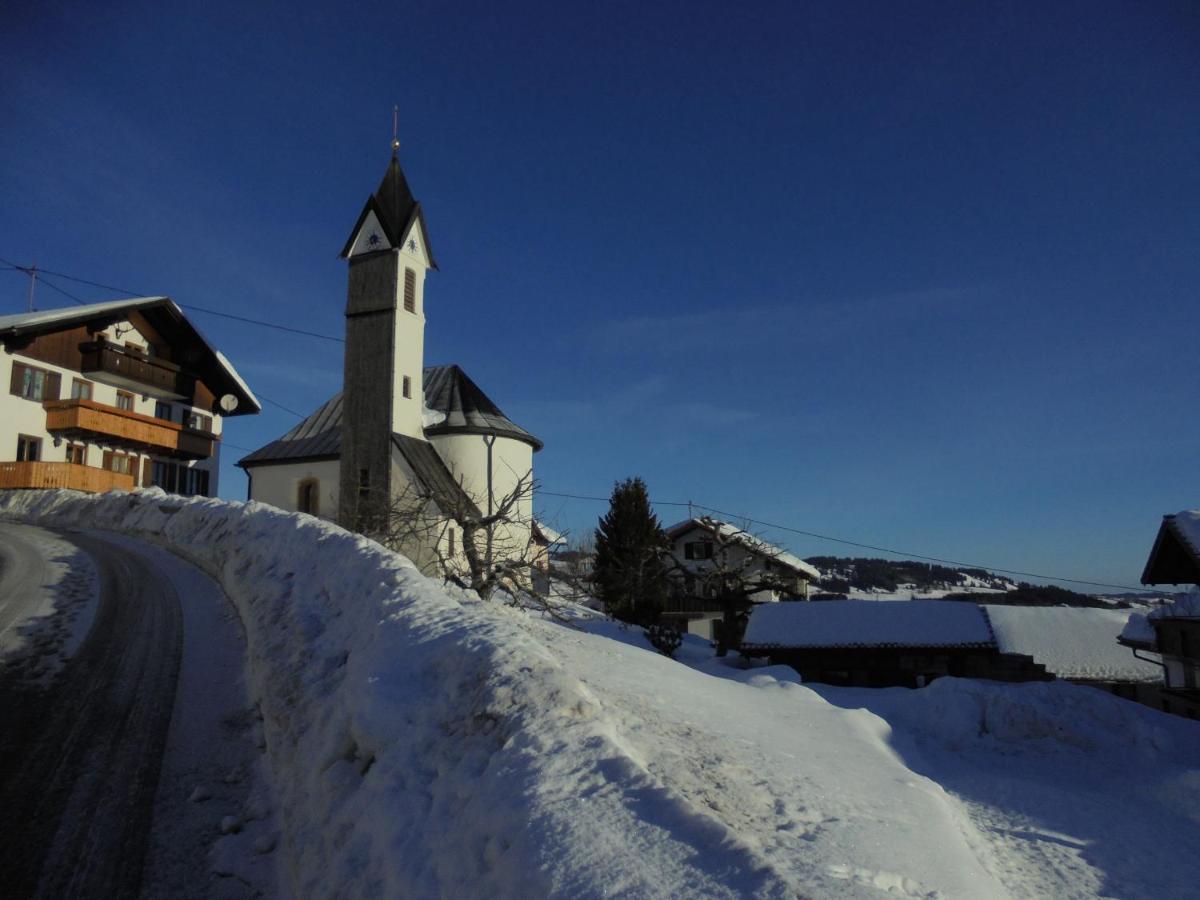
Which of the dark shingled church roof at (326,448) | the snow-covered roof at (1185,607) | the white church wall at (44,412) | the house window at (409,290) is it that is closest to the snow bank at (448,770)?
the snow-covered roof at (1185,607)

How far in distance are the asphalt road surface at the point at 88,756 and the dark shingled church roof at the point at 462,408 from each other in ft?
80.3

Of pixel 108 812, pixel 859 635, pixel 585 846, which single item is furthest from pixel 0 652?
pixel 859 635

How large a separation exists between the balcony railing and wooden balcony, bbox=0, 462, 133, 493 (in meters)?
4.79

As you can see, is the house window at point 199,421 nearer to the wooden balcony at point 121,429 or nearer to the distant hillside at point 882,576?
the wooden balcony at point 121,429

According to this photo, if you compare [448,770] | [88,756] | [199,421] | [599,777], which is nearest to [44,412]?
[199,421]

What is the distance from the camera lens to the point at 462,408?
3694cm

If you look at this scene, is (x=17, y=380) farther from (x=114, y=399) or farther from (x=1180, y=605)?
(x=1180, y=605)

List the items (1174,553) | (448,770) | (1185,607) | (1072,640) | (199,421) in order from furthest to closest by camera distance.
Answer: (1072,640), (199,421), (1185,607), (1174,553), (448,770)

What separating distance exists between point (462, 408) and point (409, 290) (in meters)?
6.26

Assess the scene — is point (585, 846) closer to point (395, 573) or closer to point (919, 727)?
point (395, 573)

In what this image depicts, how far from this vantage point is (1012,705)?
14750mm

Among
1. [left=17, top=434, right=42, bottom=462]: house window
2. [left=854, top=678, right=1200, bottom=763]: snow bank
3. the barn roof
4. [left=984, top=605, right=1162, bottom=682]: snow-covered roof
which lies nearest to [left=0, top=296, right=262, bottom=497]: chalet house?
[left=17, top=434, right=42, bottom=462]: house window

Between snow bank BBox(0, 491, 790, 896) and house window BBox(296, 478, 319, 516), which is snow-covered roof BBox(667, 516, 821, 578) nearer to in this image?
house window BBox(296, 478, 319, 516)

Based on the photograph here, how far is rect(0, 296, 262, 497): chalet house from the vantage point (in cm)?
2972
